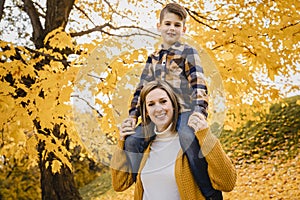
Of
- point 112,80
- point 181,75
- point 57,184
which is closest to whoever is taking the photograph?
point 181,75

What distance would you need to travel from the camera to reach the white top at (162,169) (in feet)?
4.42

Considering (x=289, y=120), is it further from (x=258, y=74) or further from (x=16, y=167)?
(x=16, y=167)

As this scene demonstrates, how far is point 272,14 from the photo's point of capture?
272 centimetres

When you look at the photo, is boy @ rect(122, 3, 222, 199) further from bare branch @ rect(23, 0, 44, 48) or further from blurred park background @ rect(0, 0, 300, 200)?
bare branch @ rect(23, 0, 44, 48)

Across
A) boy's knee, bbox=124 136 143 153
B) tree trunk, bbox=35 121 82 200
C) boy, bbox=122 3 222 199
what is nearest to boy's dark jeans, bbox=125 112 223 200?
boy, bbox=122 3 222 199

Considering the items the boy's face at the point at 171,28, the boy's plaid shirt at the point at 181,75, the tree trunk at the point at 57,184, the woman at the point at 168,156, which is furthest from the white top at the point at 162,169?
the tree trunk at the point at 57,184

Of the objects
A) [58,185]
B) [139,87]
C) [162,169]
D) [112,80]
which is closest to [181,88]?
[139,87]

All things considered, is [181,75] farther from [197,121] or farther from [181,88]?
[197,121]

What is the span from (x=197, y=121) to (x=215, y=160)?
0.41 feet

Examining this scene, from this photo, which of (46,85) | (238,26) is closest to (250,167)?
(238,26)

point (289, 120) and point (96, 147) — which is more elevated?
point (289, 120)

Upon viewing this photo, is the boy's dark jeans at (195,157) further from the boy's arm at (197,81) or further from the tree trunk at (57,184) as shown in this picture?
the tree trunk at (57,184)

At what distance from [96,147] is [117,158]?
0.23 m

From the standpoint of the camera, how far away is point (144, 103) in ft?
4.58
